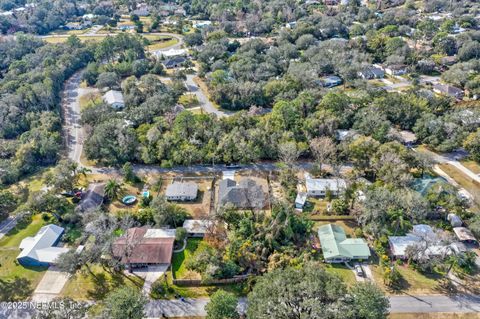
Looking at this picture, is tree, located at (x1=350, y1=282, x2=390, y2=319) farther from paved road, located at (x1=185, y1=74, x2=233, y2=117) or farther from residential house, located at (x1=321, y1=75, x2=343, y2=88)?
residential house, located at (x1=321, y1=75, x2=343, y2=88)

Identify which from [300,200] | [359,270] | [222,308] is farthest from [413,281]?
[222,308]

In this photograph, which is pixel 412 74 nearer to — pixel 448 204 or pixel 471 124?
pixel 471 124

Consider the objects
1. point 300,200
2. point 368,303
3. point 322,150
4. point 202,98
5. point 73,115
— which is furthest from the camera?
point 202,98

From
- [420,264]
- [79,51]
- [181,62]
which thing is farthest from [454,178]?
[79,51]

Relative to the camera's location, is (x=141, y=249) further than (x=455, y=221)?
No

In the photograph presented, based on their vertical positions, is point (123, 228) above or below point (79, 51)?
below

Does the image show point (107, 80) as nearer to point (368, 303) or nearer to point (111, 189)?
point (111, 189)
